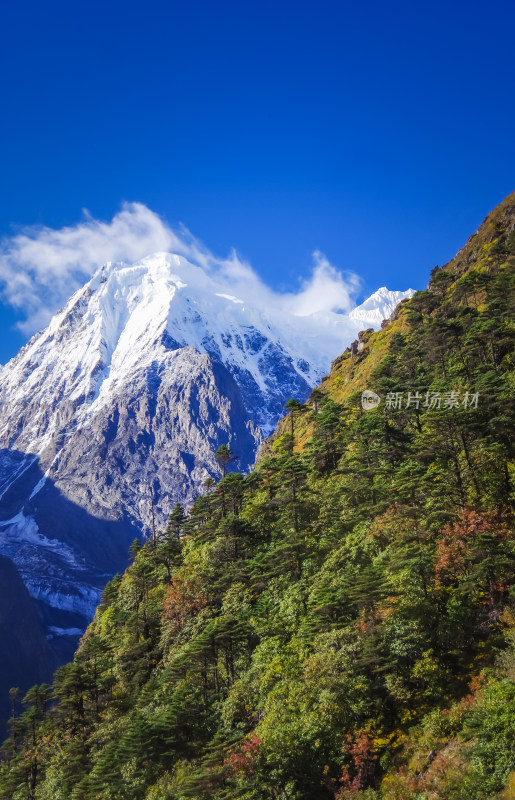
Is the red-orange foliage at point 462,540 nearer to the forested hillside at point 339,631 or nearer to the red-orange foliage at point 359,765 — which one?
the forested hillside at point 339,631

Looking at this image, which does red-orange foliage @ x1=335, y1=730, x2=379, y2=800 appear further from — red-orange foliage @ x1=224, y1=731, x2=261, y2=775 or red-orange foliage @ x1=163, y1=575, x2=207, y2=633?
red-orange foliage @ x1=163, y1=575, x2=207, y2=633

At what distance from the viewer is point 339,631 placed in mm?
35625

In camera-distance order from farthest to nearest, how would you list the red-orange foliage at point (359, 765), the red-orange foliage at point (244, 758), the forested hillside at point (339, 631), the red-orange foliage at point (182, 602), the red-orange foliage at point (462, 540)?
1. the red-orange foliage at point (182, 602)
2. the red-orange foliage at point (462, 540)
3. the red-orange foliage at point (244, 758)
4. the forested hillside at point (339, 631)
5. the red-orange foliage at point (359, 765)

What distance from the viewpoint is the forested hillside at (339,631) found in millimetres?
31328

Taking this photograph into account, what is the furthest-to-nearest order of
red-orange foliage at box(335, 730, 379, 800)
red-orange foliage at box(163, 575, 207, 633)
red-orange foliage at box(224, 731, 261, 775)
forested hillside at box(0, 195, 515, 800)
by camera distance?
red-orange foliage at box(163, 575, 207, 633) → red-orange foliage at box(224, 731, 261, 775) → forested hillside at box(0, 195, 515, 800) → red-orange foliage at box(335, 730, 379, 800)

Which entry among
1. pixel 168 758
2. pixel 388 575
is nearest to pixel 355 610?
pixel 388 575

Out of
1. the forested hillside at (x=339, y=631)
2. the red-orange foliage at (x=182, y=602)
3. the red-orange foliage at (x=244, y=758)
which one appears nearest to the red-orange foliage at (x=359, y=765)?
the forested hillside at (x=339, y=631)

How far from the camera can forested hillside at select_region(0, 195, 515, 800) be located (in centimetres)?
3133

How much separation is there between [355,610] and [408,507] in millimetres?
8793

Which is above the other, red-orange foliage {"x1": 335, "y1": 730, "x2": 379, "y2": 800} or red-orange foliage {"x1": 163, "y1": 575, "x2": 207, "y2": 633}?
red-orange foliage {"x1": 163, "y1": 575, "x2": 207, "y2": 633}

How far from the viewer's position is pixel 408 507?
4253 cm

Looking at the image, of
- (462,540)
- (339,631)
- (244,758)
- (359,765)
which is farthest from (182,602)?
(462,540)

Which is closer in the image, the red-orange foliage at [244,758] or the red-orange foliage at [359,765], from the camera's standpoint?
the red-orange foliage at [359,765]

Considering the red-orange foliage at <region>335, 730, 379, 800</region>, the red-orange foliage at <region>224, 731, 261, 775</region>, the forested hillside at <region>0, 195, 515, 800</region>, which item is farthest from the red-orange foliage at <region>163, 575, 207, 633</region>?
the red-orange foliage at <region>335, 730, 379, 800</region>
